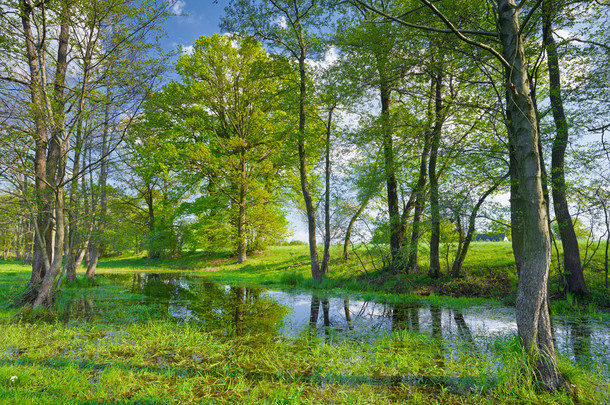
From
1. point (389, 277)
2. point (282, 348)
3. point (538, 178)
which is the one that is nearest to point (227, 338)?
point (282, 348)

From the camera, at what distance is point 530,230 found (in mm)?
3467

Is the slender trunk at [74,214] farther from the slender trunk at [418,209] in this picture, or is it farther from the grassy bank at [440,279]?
the slender trunk at [418,209]

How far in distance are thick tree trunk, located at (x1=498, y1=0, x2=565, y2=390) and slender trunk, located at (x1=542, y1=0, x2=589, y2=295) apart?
6653 mm

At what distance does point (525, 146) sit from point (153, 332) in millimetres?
6239

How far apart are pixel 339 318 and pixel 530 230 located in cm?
501

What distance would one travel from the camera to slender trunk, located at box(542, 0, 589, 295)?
8867 mm

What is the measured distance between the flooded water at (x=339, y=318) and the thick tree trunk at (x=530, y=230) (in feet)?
4.46

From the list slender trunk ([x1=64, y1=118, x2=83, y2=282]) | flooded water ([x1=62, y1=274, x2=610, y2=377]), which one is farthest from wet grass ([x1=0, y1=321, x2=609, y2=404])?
slender trunk ([x1=64, y1=118, x2=83, y2=282])

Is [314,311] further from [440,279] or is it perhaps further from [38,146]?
[38,146]

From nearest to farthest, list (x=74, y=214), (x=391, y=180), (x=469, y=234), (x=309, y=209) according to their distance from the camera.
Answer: (x=74, y=214) < (x=469, y=234) < (x=391, y=180) < (x=309, y=209)

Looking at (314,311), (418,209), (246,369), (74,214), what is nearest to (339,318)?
(314,311)

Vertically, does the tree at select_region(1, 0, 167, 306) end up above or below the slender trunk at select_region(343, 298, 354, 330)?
above

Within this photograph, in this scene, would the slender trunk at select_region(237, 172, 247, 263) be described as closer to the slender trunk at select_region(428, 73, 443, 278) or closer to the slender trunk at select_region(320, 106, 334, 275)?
the slender trunk at select_region(320, 106, 334, 275)

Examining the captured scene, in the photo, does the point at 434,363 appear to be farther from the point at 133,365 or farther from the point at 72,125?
the point at 72,125
